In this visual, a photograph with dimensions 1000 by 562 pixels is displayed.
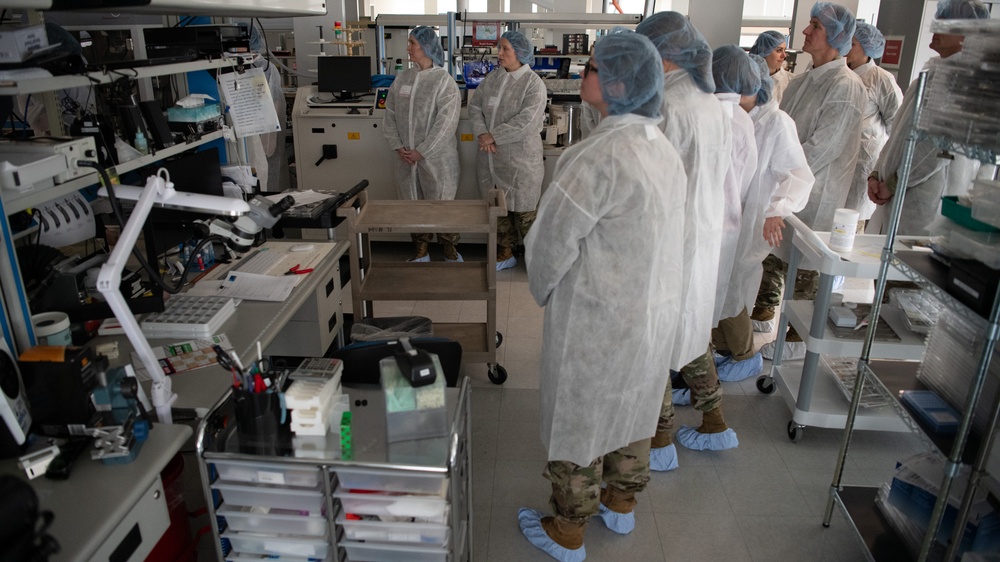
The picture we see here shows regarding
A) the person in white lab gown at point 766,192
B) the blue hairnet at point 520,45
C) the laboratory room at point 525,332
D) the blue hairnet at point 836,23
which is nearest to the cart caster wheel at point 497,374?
the laboratory room at point 525,332

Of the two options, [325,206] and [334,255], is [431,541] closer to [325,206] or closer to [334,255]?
[334,255]

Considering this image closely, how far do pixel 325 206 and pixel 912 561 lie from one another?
7.79ft

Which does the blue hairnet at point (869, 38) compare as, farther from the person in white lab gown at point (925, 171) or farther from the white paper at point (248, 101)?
the white paper at point (248, 101)

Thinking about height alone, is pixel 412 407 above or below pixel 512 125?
below

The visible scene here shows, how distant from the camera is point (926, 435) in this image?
1.73m

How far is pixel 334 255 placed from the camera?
2697 mm

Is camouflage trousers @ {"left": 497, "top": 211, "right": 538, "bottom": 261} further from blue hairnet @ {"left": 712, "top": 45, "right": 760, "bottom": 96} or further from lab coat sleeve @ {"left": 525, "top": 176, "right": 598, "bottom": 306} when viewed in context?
lab coat sleeve @ {"left": 525, "top": 176, "right": 598, "bottom": 306}

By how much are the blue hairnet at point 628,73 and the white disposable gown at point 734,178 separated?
0.97 m

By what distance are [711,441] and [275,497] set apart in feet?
5.86

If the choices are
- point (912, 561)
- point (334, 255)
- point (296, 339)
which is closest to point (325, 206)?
point (334, 255)

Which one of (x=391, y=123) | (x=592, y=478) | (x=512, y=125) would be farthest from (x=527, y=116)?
(x=592, y=478)

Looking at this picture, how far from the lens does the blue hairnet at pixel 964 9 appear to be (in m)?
2.75

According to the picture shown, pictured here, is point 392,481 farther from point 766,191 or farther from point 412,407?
point 766,191

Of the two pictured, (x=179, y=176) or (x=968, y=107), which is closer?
(x=968, y=107)
